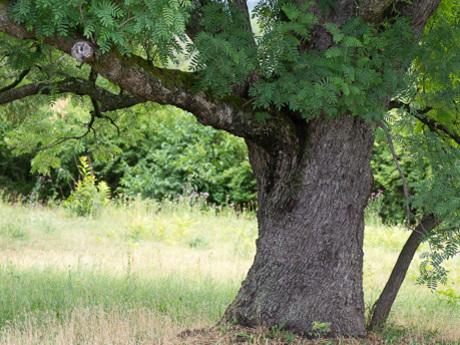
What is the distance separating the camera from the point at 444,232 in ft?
→ 20.2

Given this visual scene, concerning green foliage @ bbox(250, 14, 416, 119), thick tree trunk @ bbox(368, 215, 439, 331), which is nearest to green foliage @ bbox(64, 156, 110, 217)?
thick tree trunk @ bbox(368, 215, 439, 331)

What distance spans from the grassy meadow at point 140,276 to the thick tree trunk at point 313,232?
0.44 m

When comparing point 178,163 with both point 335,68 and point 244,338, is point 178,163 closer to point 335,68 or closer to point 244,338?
point 244,338

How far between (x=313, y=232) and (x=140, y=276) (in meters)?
3.53

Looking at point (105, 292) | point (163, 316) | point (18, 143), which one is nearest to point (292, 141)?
point (163, 316)

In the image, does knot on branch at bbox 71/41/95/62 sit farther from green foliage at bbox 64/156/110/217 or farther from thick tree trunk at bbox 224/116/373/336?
green foliage at bbox 64/156/110/217

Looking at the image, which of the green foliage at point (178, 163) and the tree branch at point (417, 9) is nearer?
the tree branch at point (417, 9)

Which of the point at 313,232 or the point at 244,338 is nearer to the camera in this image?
the point at 244,338

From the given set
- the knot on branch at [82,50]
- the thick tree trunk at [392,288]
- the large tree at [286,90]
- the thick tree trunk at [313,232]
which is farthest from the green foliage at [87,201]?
the knot on branch at [82,50]

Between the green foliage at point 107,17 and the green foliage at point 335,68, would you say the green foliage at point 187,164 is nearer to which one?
the green foliage at point 335,68

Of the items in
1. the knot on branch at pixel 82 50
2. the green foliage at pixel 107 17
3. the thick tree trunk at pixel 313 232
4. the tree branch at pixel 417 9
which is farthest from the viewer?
the thick tree trunk at pixel 313 232

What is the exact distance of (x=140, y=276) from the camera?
9328 mm

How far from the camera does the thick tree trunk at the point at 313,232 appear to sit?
21.0 feet

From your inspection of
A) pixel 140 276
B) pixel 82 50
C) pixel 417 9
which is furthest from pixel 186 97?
pixel 140 276
